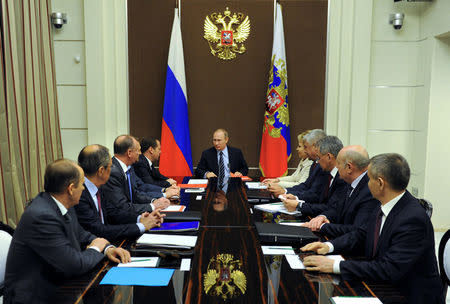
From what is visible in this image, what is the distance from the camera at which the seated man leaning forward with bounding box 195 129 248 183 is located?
18.6 feet

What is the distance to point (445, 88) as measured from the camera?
5.69 m

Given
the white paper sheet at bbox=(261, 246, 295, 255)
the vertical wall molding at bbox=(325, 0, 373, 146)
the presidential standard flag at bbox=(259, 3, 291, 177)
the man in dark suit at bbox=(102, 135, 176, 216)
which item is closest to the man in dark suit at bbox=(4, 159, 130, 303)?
the white paper sheet at bbox=(261, 246, 295, 255)

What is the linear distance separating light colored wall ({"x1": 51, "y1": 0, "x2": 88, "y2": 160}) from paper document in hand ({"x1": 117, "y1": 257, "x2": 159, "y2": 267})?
4294 millimetres

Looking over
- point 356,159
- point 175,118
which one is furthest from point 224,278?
point 175,118

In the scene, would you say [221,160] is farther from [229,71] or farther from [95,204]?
[95,204]

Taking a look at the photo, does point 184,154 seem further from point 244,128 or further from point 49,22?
point 49,22

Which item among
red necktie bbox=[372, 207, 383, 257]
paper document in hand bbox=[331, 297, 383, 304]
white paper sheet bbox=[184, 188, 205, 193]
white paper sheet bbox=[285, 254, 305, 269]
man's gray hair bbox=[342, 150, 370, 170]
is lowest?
white paper sheet bbox=[184, 188, 205, 193]

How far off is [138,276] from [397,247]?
1.32 meters

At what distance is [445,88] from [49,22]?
554cm

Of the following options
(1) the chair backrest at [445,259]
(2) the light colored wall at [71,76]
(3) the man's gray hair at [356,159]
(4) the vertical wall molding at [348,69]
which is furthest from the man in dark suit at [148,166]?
(1) the chair backrest at [445,259]

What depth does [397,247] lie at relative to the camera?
2.10 m

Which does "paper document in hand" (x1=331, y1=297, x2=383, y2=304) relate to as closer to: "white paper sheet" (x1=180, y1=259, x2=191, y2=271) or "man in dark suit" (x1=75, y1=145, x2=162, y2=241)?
"white paper sheet" (x1=180, y1=259, x2=191, y2=271)

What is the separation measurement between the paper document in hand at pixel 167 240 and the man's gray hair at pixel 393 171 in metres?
1.14

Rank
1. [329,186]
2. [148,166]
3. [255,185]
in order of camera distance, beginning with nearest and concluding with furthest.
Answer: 1. [329,186]
2. [255,185]
3. [148,166]
